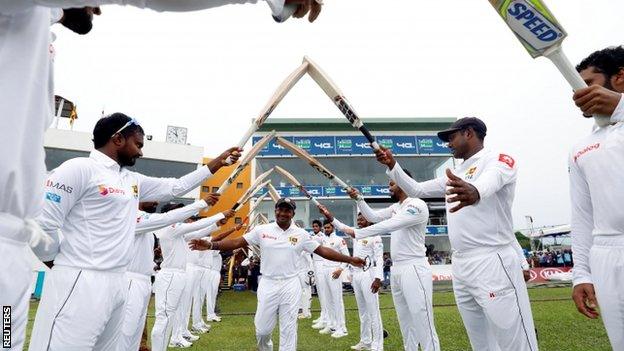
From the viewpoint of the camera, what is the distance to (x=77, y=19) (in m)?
1.92

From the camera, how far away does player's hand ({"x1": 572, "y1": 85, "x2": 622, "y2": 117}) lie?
2.61 meters

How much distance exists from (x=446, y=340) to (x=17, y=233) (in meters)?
8.46

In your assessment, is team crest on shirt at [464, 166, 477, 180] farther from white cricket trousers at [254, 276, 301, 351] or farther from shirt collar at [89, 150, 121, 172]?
shirt collar at [89, 150, 121, 172]

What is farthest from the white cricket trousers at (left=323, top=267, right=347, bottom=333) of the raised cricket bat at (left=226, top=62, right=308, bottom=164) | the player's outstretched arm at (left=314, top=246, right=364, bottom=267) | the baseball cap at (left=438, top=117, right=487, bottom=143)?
the baseball cap at (left=438, top=117, right=487, bottom=143)

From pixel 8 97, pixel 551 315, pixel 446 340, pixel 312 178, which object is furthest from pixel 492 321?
pixel 312 178

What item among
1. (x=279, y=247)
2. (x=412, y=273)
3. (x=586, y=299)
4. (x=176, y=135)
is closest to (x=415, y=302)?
(x=412, y=273)

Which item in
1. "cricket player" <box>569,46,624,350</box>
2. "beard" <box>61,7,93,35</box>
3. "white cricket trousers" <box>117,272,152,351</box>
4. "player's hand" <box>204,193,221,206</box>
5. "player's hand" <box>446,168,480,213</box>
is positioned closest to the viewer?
"beard" <box>61,7,93,35</box>

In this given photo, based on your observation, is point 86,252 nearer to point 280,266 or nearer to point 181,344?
point 280,266

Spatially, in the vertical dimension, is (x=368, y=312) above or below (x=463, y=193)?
below

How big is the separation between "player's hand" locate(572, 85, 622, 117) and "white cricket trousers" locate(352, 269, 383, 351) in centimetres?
665

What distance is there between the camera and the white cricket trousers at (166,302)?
7.20 m

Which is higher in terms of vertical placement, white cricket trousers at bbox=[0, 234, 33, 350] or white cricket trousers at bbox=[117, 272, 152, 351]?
white cricket trousers at bbox=[0, 234, 33, 350]

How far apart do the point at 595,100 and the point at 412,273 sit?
4094 mm

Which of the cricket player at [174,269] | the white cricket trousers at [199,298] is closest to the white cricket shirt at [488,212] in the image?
the cricket player at [174,269]
